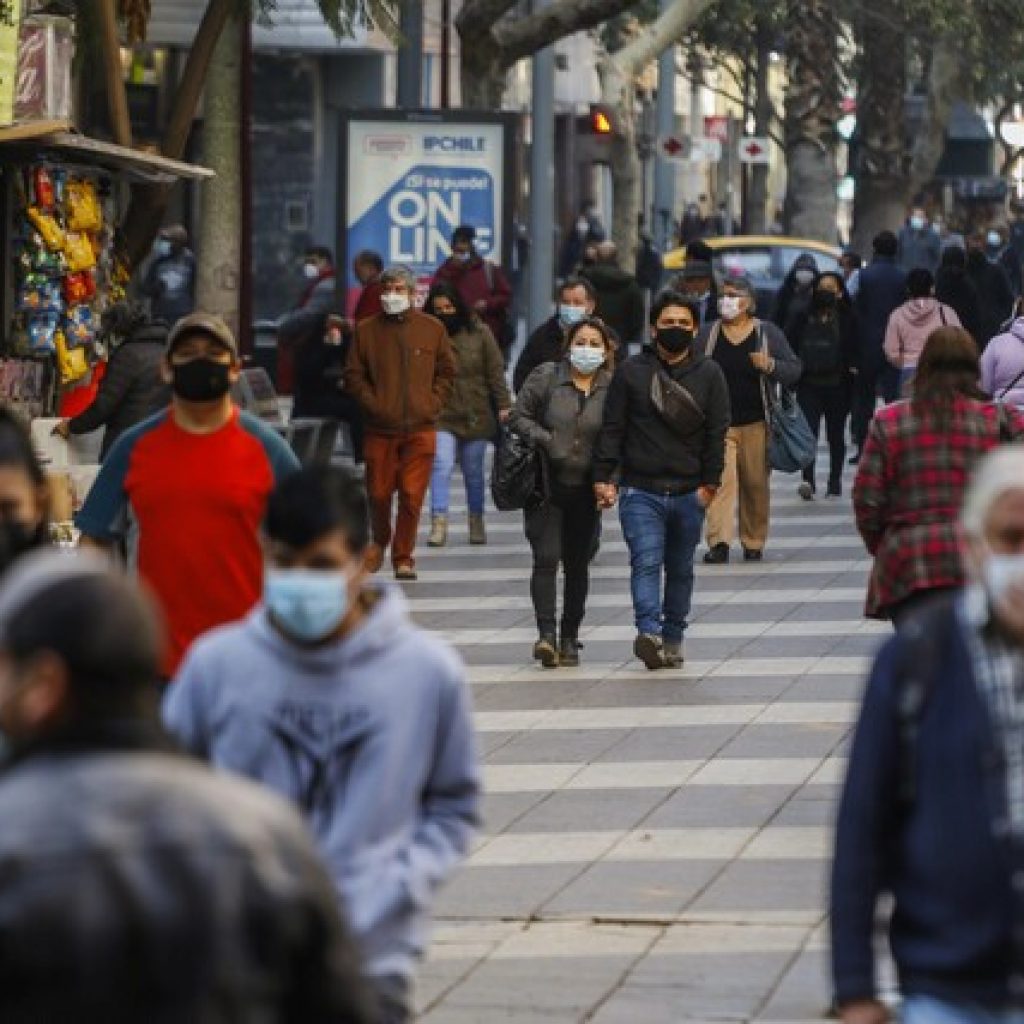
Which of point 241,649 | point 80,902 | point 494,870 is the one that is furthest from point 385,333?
point 80,902

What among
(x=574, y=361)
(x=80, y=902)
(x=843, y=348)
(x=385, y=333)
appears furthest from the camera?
(x=843, y=348)

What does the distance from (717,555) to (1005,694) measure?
1471 centimetres

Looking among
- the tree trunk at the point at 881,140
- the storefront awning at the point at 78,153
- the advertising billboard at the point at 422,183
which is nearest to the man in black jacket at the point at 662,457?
the storefront awning at the point at 78,153

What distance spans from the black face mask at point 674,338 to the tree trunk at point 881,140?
3805cm

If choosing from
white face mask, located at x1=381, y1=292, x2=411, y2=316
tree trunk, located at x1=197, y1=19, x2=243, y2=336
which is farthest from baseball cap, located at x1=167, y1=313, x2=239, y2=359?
tree trunk, located at x1=197, y1=19, x2=243, y2=336

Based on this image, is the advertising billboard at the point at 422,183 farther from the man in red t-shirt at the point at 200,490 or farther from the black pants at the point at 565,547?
the man in red t-shirt at the point at 200,490

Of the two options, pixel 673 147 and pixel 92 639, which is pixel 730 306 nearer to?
pixel 92 639

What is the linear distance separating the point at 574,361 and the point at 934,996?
993 centimetres

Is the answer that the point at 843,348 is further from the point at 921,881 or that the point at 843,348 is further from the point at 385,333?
the point at 921,881

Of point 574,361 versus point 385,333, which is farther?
point 385,333

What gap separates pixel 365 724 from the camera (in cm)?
551

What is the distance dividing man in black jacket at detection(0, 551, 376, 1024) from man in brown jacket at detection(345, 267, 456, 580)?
1436 cm

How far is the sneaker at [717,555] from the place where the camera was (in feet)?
64.1

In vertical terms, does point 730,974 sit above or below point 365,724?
below
